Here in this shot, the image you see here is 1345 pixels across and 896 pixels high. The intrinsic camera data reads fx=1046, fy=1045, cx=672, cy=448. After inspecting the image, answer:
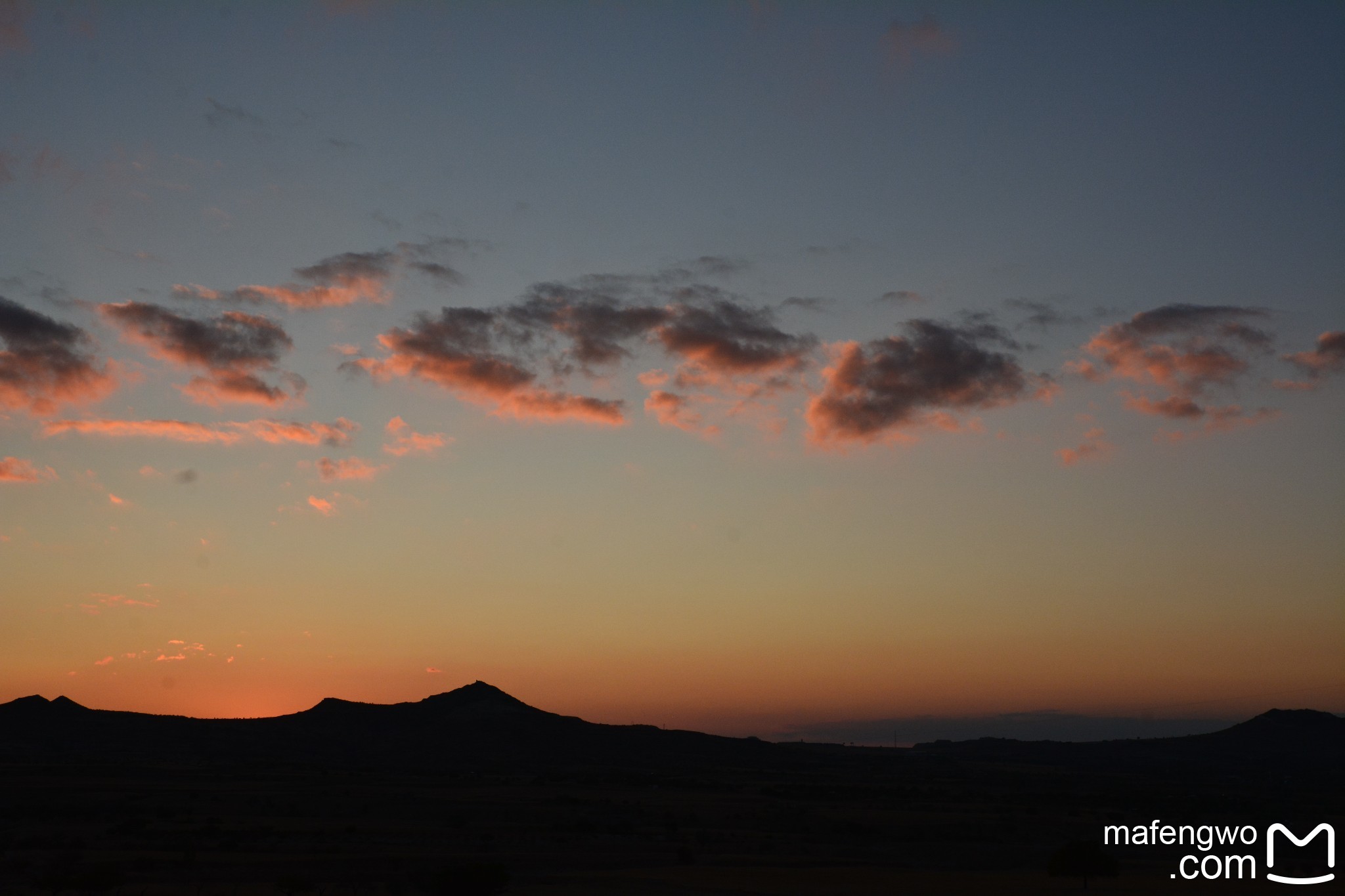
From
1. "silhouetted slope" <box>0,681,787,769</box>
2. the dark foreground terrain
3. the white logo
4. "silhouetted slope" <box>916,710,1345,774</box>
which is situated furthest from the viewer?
"silhouetted slope" <box>916,710,1345,774</box>

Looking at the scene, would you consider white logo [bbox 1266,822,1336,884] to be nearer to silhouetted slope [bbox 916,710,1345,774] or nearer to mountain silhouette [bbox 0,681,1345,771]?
mountain silhouette [bbox 0,681,1345,771]

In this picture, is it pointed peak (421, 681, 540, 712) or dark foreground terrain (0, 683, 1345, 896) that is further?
pointed peak (421, 681, 540, 712)

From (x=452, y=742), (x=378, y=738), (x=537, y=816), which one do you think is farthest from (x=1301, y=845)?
(x=378, y=738)

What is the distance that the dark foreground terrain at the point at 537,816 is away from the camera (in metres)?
42.3

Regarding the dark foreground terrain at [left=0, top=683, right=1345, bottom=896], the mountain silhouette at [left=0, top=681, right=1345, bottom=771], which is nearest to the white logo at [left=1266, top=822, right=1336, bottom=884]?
the dark foreground terrain at [left=0, top=683, right=1345, bottom=896]

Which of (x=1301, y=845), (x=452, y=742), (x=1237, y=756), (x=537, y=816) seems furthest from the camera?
(x=1237, y=756)

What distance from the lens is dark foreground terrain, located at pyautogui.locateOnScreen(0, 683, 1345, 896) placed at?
4228 centimetres

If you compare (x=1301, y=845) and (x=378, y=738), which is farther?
(x=378, y=738)

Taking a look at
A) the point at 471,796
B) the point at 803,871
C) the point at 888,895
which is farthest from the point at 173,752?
the point at 888,895

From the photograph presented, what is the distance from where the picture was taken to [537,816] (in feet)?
218

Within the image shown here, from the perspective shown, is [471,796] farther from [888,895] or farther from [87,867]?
[888,895]

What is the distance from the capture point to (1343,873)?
4797cm

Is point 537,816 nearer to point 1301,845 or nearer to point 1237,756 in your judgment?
point 1301,845

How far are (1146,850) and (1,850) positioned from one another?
56.4 metres
